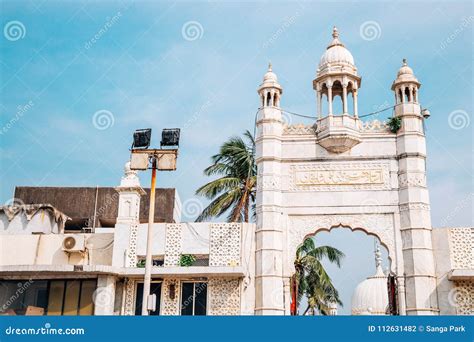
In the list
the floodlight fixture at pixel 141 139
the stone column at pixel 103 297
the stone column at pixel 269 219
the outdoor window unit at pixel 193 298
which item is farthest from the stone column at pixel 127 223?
the floodlight fixture at pixel 141 139

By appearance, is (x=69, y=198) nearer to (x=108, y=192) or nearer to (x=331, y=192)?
(x=108, y=192)

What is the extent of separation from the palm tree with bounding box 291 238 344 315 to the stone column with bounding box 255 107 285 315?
6.61 meters

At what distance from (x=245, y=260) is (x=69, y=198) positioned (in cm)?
1385

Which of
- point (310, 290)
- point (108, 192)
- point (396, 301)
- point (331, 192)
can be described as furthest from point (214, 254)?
point (108, 192)

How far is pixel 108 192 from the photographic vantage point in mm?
29609

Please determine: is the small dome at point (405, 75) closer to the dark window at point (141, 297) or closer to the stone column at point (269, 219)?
the stone column at point (269, 219)

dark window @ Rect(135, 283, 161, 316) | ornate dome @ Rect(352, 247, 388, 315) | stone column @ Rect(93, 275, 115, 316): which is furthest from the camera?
ornate dome @ Rect(352, 247, 388, 315)

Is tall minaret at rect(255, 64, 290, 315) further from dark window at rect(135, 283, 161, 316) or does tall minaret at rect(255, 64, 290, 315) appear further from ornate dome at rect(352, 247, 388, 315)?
ornate dome at rect(352, 247, 388, 315)

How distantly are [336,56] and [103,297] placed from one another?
38.3 ft

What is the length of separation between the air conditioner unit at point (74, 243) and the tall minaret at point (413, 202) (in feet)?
34.9

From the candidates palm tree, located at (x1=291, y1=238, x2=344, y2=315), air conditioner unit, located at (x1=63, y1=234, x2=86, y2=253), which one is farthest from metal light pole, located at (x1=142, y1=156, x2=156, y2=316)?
palm tree, located at (x1=291, y1=238, x2=344, y2=315)

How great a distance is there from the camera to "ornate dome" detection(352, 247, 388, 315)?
102 ft

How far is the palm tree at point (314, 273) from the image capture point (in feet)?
85.3
